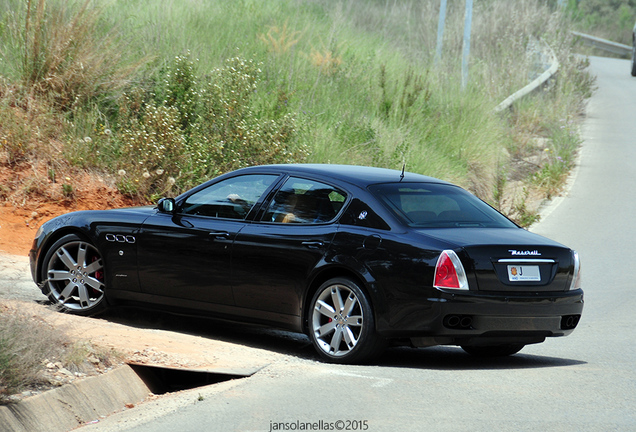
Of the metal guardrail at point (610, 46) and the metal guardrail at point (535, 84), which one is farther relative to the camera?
the metal guardrail at point (610, 46)

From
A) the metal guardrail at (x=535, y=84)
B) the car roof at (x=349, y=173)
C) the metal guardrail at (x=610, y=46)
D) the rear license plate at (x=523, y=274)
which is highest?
the metal guardrail at (x=610, y=46)

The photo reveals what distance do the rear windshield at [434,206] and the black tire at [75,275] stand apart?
2.84m

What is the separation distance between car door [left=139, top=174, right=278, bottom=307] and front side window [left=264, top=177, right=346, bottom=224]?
0.66 feet

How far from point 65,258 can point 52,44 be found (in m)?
6.98

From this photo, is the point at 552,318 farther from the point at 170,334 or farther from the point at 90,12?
the point at 90,12

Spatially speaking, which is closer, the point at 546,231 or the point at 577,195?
the point at 546,231

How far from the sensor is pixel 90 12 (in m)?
15.5

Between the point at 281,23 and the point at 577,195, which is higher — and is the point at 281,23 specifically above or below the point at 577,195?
above

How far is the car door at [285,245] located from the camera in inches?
291

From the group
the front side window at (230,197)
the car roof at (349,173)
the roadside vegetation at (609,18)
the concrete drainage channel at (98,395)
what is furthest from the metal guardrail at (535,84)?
the roadside vegetation at (609,18)

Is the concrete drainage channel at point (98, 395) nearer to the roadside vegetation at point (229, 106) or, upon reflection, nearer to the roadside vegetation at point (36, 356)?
the roadside vegetation at point (36, 356)

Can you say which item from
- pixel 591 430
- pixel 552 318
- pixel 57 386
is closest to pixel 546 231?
pixel 552 318

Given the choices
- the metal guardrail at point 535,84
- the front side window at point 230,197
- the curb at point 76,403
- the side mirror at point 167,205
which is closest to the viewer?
the curb at point 76,403

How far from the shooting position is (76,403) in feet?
18.4
